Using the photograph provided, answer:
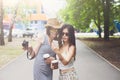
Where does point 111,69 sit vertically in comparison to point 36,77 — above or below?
below

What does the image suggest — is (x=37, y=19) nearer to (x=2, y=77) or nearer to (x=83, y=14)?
(x=83, y=14)

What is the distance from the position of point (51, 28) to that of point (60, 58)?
50cm

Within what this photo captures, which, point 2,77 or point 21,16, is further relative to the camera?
point 21,16

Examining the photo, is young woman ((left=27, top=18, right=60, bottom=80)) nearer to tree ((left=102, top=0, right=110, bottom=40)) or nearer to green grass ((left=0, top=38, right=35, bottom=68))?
green grass ((left=0, top=38, right=35, bottom=68))

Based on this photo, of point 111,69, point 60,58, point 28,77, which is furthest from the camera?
point 111,69

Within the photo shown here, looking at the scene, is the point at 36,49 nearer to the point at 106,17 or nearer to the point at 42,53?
the point at 42,53

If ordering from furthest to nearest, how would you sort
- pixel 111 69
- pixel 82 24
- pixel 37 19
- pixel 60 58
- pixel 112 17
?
pixel 37 19, pixel 82 24, pixel 112 17, pixel 111 69, pixel 60 58

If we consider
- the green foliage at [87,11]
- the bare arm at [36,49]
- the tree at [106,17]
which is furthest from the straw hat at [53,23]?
the green foliage at [87,11]

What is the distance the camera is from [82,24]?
59594mm

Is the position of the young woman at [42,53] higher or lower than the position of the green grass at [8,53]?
higher

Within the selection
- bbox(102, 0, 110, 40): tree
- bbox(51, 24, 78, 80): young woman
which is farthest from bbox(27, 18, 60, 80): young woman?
bbox(102, 0, 110, 40): tree

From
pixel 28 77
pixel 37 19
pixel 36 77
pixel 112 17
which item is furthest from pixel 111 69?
pixel 37 19

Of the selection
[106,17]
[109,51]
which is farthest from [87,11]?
[109,51]

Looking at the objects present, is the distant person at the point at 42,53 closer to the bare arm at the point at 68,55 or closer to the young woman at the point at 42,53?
the young woman at the point at 42,53
